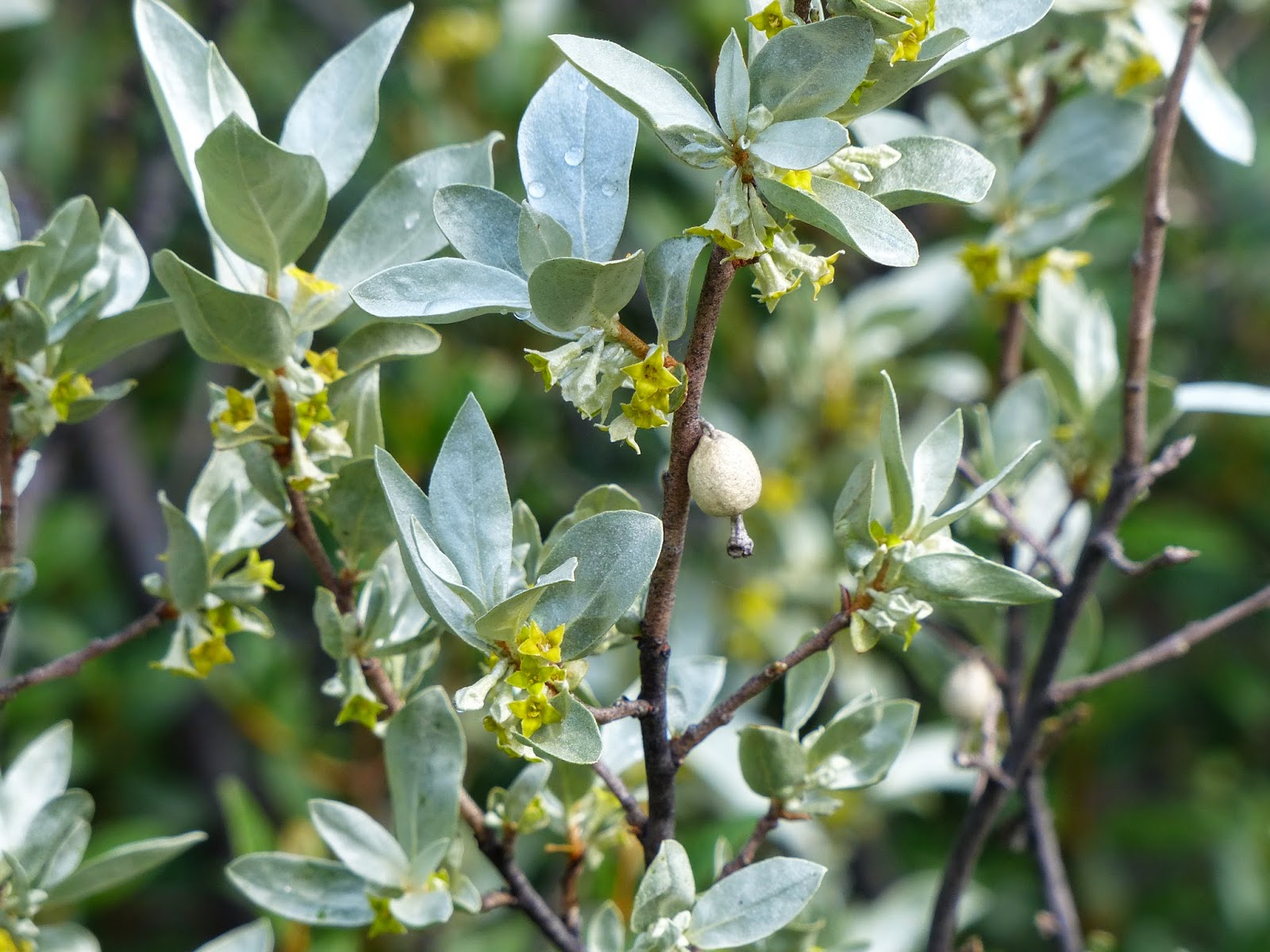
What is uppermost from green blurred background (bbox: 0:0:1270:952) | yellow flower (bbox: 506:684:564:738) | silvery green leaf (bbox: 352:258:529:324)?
silvery green leaf (bbox: 352:258:529:324)

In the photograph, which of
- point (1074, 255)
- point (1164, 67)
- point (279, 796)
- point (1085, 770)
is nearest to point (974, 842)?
point (1074, 255)

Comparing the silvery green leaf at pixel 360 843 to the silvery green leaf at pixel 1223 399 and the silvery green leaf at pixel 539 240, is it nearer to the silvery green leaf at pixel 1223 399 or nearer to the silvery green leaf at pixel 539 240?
the silvery green leaf at pixel 539 240

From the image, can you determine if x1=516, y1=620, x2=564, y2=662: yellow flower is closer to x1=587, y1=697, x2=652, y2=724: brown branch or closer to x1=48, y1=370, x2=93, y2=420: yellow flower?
x1=587, y1=697, x2=652, y2=724: brown branch

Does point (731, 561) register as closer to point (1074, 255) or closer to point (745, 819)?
point (745, 819)

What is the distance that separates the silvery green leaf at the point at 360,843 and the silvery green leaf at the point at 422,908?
2cm

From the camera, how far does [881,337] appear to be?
1.81 m

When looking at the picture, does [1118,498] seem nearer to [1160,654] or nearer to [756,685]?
[1160,654]

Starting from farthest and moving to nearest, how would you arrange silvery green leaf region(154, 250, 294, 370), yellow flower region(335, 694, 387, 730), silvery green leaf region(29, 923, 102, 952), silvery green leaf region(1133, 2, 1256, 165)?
silvery green leaf region(1133, 2, 1256, 165)
silvery green leaf region(29, 923, 102, 952)
yellow flower region(335, 694, 387, 730)
silvery green leaf region(154, 250, 294, 370)

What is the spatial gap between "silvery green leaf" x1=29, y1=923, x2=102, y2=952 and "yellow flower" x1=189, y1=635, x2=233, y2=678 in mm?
222

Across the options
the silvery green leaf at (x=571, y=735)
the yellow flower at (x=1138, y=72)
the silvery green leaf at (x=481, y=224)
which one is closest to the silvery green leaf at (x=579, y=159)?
the silvery green leaf at (x=481, y=224)

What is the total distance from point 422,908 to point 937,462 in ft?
1.28

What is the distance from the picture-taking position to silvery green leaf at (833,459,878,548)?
683 millimetres

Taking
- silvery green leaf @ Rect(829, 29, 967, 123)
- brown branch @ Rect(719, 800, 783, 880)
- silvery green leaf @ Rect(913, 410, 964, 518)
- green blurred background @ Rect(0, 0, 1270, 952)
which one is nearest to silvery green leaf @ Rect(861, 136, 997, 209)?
silvery green leaf @ Rect(829, 29, 967, 123)

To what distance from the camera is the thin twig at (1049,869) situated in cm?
102
